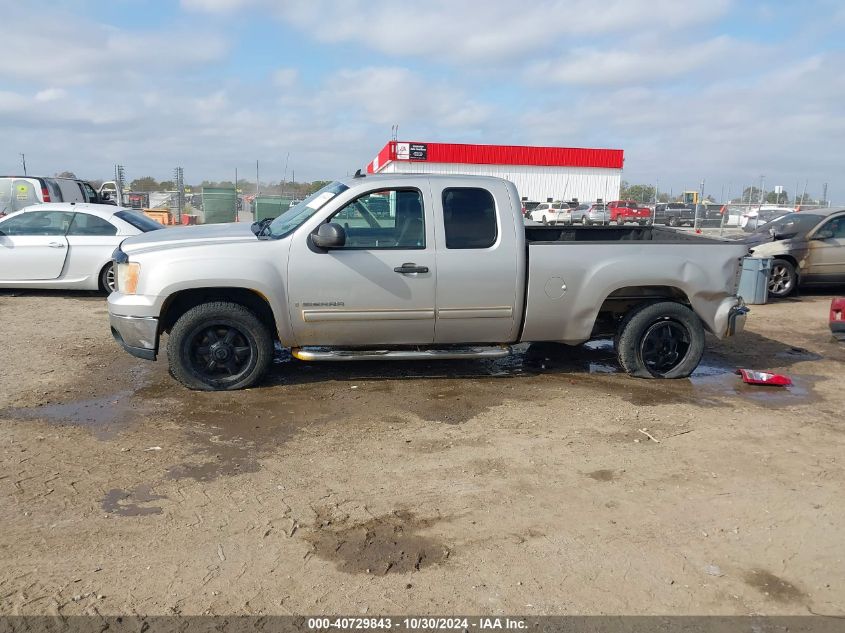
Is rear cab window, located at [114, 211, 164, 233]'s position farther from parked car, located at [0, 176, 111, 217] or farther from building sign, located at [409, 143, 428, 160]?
building sign, located at [409, 143, 428, 160]

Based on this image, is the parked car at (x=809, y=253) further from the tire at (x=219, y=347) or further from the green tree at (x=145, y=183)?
the green tree at (x=145, y=183)

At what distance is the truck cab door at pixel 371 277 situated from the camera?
575cm

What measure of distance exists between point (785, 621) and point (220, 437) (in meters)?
3.64

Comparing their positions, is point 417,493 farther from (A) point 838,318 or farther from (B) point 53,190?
(B) point 53,190

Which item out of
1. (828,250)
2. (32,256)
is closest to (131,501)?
(32,256)

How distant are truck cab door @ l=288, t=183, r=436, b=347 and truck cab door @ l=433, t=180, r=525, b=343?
12 cm

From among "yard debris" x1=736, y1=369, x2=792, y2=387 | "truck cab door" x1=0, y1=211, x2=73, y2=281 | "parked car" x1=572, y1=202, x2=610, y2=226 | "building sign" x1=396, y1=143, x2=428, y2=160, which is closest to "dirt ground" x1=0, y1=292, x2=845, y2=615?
"yard debris" x1=736, y1=369, x2=792, y2=387

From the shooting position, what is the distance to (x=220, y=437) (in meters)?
4.95

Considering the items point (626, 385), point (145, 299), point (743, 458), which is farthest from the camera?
point (626, 385)

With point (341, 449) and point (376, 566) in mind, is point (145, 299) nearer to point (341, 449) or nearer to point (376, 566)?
point (341, 449)

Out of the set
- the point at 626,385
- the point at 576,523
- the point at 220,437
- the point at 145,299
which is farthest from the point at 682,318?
the point at 145,299

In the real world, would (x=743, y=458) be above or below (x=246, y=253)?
below

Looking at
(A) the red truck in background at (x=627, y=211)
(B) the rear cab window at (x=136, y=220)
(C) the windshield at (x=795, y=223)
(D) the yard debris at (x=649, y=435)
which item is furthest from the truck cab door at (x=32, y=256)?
(A) the red truck in background at (x=627, y=211)

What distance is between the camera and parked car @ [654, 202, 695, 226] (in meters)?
33.5
